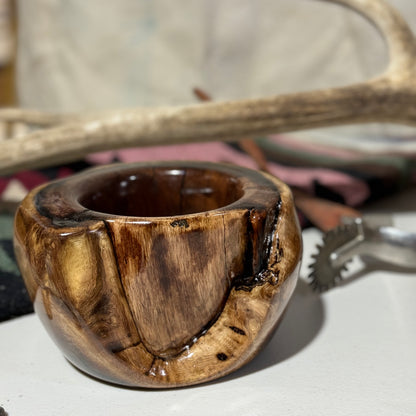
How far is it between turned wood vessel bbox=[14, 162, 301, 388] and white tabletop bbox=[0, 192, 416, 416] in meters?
0.02

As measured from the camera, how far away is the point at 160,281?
1.31 feet

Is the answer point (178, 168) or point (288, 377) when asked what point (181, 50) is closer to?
point (178, 168)

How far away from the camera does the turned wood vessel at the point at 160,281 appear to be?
395 mm

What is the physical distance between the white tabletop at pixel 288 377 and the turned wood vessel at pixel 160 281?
0.7 inches

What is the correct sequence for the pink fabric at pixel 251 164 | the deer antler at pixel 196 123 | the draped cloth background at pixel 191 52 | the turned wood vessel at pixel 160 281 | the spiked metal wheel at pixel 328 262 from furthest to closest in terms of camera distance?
the draped cloth background at pixel 191 52, the pink fabric at pixel 251 164, the deer antler at pixel 196 123, the spiked metal wheel at pixel 328 262, the turned wood vessel at pixel 160 281

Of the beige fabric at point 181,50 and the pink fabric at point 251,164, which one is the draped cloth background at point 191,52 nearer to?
the beige fabric at point 181,50

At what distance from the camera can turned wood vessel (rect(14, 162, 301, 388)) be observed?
1.30ft

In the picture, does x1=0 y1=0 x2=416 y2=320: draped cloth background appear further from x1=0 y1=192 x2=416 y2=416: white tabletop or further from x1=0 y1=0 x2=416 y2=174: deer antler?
x1=0 y1=192 x2=416 y2=416: white tabletop

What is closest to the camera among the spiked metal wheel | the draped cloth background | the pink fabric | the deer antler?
the spiked metal wheel

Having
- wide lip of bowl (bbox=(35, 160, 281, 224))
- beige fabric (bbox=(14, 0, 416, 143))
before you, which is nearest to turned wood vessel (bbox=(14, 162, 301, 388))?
wide lip of bowl (bbox=(35, 160, 281, 224))

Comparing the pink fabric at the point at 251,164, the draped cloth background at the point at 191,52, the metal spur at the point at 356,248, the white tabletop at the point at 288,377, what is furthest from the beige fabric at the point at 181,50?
the white tabletop at the point at 288,377

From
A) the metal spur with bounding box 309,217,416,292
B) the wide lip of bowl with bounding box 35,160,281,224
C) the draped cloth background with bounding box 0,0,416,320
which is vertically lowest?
the draped cloth background with bounding box 0,0,416,320

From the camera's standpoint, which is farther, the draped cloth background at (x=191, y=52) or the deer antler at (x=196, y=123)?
the draped cloth background at (x=191, y=52)

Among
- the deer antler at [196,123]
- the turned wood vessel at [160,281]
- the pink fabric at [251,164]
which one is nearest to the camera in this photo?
the turned wood vessel at [160,281]
